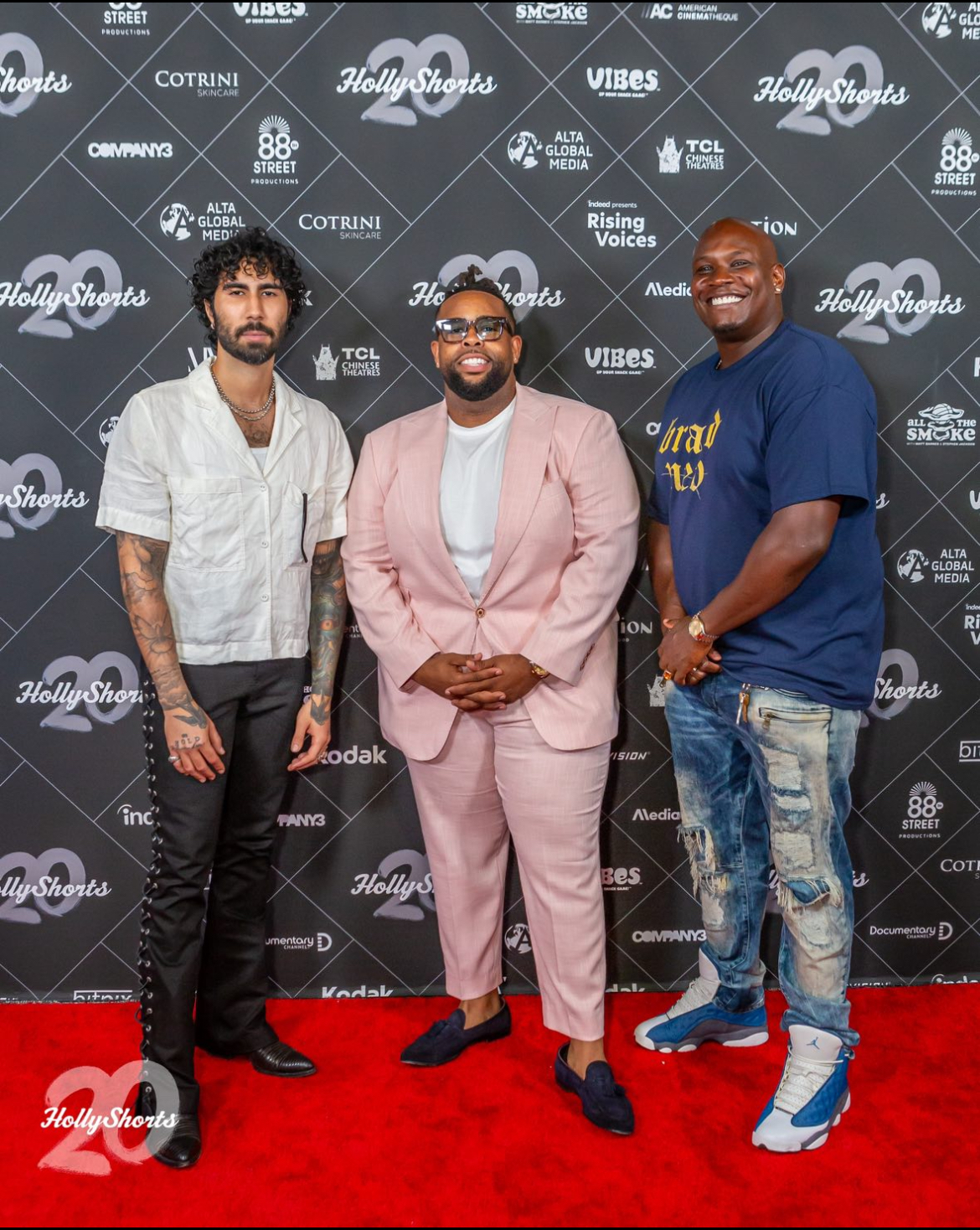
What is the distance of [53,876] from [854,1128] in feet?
8.46

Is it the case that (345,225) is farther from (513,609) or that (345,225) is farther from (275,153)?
(513,609)

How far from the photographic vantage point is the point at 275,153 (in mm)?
2916

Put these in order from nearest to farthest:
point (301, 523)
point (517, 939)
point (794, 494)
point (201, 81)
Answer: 1. point (794, 494)
2. point (301, 523)
3. point (201, 81)
4. point (517, 939)

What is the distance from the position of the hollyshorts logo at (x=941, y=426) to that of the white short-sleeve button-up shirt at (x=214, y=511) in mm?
1961

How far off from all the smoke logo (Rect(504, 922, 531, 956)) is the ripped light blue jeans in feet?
2.39

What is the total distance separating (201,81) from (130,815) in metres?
2.36

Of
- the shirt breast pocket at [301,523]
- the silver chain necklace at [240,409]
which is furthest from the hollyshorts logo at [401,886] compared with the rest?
the silver chain necklace at [240,409]

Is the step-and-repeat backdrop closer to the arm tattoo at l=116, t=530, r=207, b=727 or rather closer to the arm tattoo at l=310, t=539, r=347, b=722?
the arm tattoo at l=310, t=539, r=347, b=722

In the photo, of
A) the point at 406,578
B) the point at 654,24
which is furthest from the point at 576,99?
the point at 406,578

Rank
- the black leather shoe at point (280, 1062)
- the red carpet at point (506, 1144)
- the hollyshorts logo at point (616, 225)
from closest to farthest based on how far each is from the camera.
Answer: the red carpet at point (506, 1144), the black leather shoe at point (280, 1062), the hollyshorts logo at point (616, 225)

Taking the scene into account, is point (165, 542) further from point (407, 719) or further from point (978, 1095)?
point (978, 1095)

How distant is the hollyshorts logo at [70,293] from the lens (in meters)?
2.94

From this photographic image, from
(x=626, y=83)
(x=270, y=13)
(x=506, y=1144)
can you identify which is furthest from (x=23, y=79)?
(x=506, y=1144)

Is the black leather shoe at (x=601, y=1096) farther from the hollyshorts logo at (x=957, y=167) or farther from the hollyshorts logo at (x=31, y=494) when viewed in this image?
the hollyshorts logo at (x=957, y=167)
